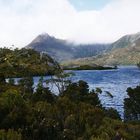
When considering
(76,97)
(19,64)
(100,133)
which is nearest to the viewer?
(100,133)

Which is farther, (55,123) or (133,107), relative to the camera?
(133,107)

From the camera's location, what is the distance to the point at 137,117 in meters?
61.0

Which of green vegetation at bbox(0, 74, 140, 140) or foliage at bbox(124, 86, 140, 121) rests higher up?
green vegetation at bbox(0, 74, 140, 140)

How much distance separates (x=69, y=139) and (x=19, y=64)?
420ft

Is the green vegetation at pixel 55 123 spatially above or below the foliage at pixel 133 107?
above

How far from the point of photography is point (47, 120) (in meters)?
33.4

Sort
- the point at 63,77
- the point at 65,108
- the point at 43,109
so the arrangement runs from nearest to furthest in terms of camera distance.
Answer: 1. the point at 43,109
2. the point at 65,108
3. the point at 63,77

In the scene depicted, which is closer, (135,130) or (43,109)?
(135,130)

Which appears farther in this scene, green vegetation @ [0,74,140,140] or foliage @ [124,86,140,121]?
foliage @ [124,86,140,121]

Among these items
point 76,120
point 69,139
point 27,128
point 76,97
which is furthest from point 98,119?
point 76,97

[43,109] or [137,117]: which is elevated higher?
[43,109]

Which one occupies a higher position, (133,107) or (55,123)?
(55,123)

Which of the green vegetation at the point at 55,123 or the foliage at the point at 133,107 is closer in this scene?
the green vegetation at the point at 55,123

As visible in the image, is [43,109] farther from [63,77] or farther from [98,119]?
[63,77]
